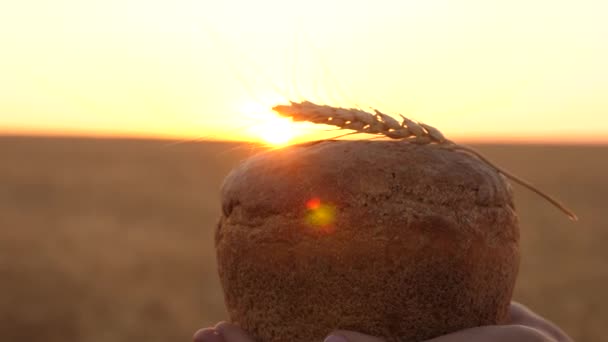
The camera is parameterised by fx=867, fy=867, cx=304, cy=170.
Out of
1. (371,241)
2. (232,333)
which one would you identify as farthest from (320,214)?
(232,333)

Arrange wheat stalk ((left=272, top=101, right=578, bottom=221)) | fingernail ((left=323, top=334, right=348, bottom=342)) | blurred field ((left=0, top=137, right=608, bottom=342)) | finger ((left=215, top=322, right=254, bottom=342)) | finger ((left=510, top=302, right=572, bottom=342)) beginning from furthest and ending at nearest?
1. blurred field ((left=0, top=137, right=608, bottom=342))
2. finger ((left=510, top=302, right=572, bottom=342))
3. finger ((left=215, top=322, right=254, bottom=342))
4. wheat stalk ((left=272, top=101, right=578, bottom=221))
5. fingernail ((left=323, top=334, right=348, bottom=342))

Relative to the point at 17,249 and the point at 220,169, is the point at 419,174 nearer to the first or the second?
the point at 17,249

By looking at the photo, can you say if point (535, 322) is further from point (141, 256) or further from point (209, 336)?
point (141, 256)

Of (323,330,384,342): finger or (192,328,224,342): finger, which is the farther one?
(192,328,224,342): finger

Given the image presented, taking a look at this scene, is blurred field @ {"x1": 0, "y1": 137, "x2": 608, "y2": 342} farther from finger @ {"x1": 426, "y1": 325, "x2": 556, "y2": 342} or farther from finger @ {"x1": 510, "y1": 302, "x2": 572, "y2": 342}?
finger @ {"x1": 510, "y1": 302, "x2": 572, "y2": 342}

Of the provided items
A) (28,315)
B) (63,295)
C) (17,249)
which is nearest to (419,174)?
(28,315)

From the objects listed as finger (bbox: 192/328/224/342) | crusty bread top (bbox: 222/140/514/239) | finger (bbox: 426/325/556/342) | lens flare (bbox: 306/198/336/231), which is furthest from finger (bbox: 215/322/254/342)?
finger (bbox: 426/325/556/342)
